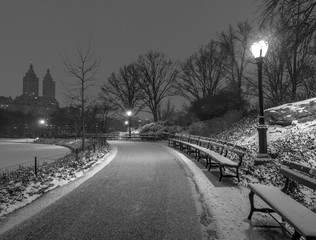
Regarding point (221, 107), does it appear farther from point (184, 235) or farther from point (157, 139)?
point (184, 235)

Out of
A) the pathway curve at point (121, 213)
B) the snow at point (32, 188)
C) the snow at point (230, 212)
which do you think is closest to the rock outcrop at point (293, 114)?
the snow at point (230, 212)

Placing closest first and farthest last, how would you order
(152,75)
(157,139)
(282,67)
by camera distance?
(282,67), (157,139), (152,75)

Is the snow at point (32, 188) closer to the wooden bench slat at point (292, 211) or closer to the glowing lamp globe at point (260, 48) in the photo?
the wooden bench slat at point (292, 211)

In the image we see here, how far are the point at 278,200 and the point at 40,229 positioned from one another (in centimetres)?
399

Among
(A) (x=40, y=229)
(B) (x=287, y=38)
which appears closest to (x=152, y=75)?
(B) (x=287, y=38)

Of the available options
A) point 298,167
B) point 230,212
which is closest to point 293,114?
point 298,167

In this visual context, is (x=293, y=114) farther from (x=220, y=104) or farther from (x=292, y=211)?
(x=292, y=211)

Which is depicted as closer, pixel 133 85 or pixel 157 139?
pixel 157 139

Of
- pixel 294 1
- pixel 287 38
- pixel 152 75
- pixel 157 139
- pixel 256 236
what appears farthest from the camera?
pixel 152 75

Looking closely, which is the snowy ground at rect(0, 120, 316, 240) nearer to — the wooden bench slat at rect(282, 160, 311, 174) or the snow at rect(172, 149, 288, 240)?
the snow at rect(172, 149, 288, 240)

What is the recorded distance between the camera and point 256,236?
4.25 metres

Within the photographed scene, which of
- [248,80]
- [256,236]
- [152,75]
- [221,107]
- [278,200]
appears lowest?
[256,236]

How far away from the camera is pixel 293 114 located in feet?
47.8

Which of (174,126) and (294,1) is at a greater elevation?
(294,1)
